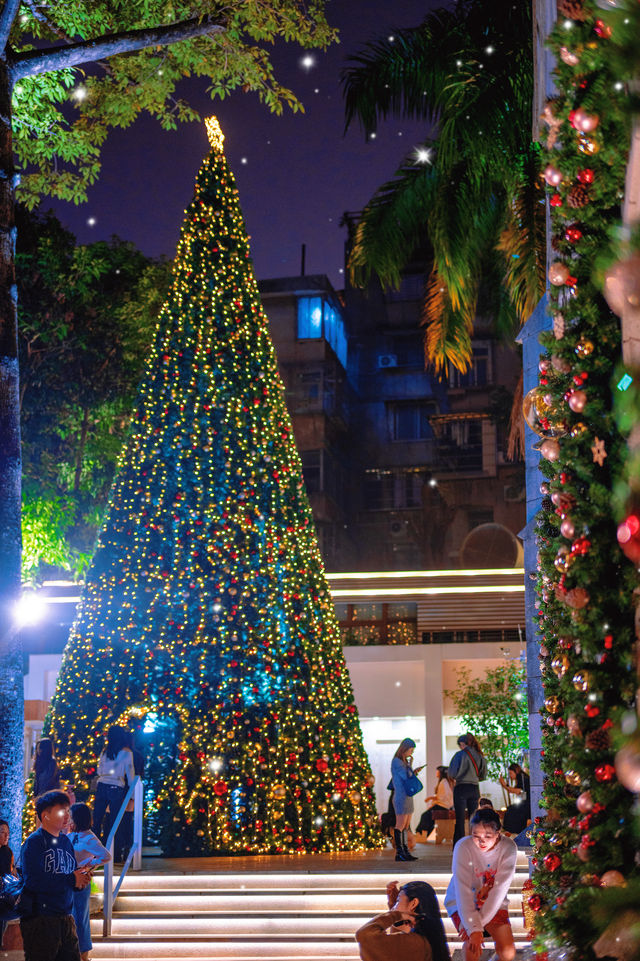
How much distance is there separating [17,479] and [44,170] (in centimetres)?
566

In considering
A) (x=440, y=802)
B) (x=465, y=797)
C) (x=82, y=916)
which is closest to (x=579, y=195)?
(x=82, y=916)

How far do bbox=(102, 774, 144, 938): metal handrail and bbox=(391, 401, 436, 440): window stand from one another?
93.3 ft

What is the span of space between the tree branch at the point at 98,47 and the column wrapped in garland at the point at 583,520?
8.85 m

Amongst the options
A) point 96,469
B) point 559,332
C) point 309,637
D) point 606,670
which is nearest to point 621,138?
point 559,332

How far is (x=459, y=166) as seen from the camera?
1481cm

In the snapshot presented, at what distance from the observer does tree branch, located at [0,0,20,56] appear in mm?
10766

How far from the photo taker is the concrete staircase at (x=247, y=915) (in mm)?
9188

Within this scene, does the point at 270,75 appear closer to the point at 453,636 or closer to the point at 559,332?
the point at 559,332

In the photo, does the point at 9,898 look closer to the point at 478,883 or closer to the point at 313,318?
the point at 478,883

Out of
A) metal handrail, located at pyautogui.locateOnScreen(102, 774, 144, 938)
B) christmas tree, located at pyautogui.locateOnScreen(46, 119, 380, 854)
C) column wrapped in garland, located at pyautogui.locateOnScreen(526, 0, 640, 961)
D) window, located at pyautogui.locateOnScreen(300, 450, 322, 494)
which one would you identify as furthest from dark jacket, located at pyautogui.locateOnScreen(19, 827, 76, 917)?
window, located at pyautogui.locateOnScreen(300, 450, 322, 494)

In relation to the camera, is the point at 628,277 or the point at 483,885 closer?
the point at 628,277

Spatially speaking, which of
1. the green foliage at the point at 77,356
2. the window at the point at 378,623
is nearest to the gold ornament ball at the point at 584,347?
the green foliage at the point at 77,356

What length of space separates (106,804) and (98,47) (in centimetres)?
812

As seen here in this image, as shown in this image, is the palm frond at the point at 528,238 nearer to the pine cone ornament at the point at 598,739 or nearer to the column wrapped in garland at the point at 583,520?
the column wrapped in garland at the point at 583,520
